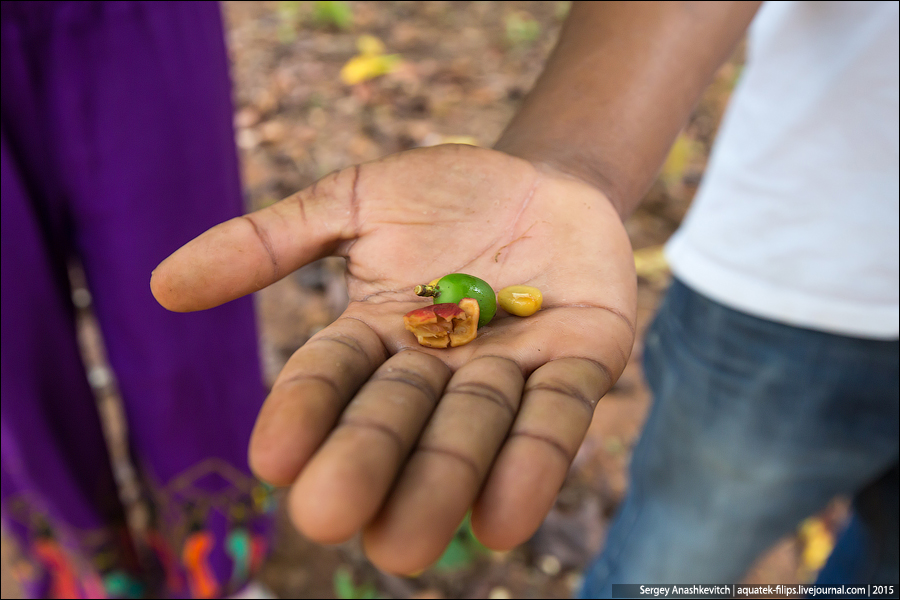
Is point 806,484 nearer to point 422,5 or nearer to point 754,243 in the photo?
point 754,243

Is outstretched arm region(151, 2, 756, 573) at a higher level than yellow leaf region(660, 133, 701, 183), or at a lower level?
higher

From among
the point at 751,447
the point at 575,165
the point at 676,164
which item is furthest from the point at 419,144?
the point at 751,447

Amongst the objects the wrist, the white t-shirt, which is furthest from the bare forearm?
the white t-shirt

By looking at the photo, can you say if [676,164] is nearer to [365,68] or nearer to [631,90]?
[365,68]

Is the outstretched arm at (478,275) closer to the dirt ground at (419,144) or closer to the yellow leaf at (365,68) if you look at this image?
the dirt ground at (419,144)

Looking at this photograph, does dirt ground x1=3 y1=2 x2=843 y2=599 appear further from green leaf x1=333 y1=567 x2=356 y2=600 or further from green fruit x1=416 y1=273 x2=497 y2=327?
green fruit x1=416 y1=273 x2=497 y2=327

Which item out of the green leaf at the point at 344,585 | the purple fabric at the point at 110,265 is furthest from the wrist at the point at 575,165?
the green leaf at the point at 344,585

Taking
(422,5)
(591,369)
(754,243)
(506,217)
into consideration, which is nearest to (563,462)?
(591,369)
